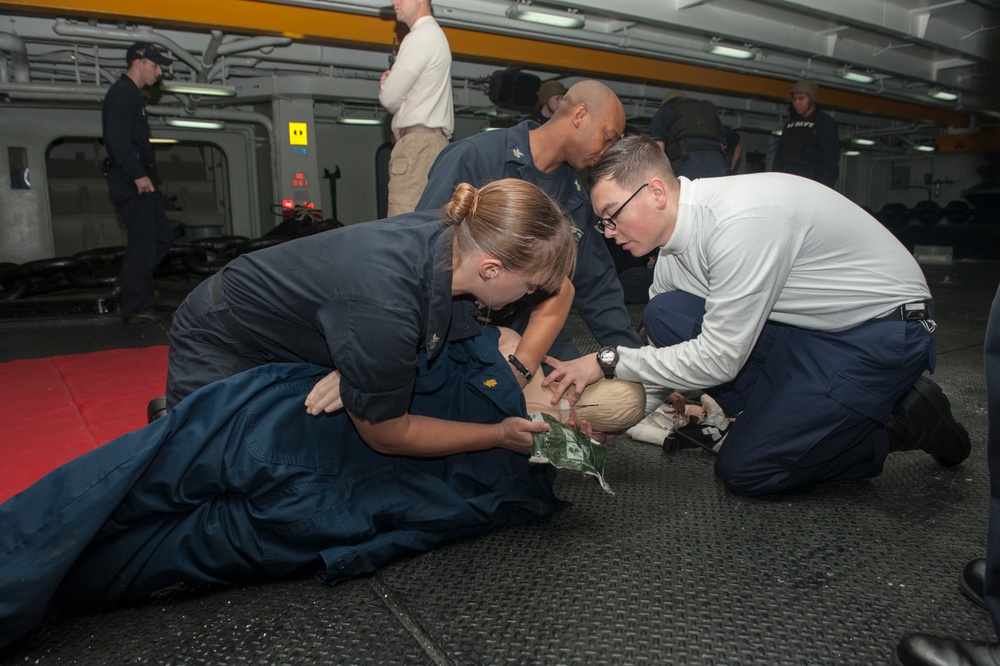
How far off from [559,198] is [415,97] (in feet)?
4.36

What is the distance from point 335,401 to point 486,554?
0.53m

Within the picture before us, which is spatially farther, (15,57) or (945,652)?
(15,57)

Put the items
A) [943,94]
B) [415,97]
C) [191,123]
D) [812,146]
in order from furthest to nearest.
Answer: [943,94] < [191,123] < [812,146] < [415,97]

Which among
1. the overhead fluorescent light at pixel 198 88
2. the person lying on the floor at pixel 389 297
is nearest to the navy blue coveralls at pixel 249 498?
the person lying on the floor at pixel 389 297

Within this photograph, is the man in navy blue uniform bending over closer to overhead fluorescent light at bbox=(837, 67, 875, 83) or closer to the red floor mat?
the red floor mat

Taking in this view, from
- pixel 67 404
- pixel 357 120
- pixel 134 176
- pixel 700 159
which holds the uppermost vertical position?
pixel 357 120

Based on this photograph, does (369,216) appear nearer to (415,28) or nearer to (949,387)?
(415,28)

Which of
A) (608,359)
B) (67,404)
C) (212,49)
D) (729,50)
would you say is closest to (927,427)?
(608,359)

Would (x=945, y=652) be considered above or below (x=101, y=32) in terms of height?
below

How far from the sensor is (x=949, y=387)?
3.11 metres

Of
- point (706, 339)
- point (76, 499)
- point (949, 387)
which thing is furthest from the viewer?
point (949, 387)

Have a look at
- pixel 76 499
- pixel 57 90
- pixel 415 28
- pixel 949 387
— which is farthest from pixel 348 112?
pixel 76 499

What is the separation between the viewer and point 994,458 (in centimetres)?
121

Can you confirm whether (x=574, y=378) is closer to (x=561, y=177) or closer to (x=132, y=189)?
(x=561, y=177)
